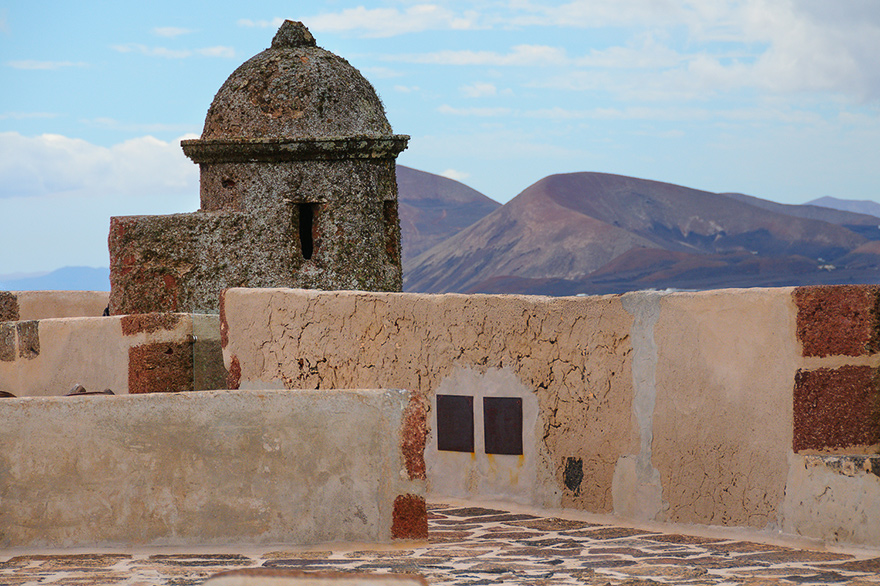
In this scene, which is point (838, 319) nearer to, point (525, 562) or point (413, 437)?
point (525, 562)

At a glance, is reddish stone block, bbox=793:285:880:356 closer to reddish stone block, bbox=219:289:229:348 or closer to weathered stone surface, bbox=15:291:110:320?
reddish stone block, bbox=219:289:229:348

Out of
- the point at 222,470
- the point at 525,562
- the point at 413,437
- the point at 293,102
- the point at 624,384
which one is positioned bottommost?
the point at 525,562

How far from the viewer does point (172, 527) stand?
4.46 metres

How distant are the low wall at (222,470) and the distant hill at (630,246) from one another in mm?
79553

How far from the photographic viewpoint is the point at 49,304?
1159 centimetres

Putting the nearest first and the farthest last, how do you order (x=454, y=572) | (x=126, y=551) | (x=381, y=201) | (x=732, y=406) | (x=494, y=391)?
(x=454, y=572)
(x=126, y=551)
(x=732, y=406)
(x=494, y=391)
(x=381, y=201)

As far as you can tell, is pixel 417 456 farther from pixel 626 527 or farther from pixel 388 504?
pixel 626 527

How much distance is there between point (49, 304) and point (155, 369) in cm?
487

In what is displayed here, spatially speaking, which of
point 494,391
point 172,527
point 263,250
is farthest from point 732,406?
point 263,250

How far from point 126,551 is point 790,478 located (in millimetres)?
2911

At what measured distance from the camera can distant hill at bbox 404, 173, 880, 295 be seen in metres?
91.7

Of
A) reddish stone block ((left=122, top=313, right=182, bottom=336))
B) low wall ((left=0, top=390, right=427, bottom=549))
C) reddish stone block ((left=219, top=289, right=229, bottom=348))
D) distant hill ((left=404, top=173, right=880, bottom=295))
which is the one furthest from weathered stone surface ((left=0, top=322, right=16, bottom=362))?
distant hill ((left=404, top=173, right=880, bottom=295))

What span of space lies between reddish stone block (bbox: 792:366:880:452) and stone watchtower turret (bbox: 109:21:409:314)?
201 inches

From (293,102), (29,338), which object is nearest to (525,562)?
(29,338)
